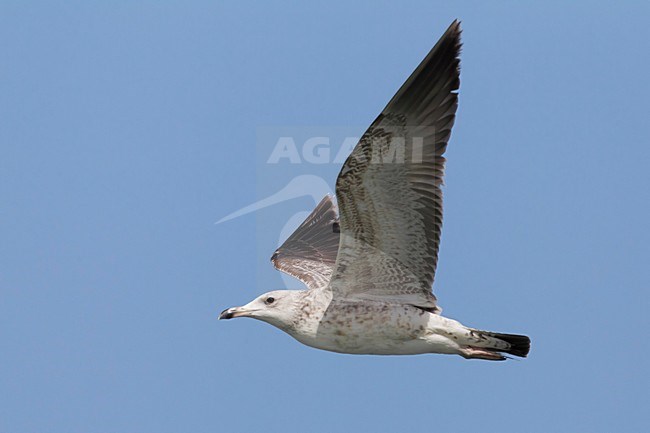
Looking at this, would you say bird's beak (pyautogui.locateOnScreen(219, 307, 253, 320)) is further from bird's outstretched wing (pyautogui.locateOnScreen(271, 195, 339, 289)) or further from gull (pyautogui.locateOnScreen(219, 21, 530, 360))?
bird's outstretched wing (pyautogui.locateOnScreen(271, 195, 339, 289))

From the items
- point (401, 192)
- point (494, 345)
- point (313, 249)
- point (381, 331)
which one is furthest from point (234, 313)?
point (313, 249)

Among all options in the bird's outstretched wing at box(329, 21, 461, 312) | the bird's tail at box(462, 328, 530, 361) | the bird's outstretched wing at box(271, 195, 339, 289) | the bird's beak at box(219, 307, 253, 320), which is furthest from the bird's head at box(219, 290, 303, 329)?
the bird's tail at box(462, 328, 530, 361)

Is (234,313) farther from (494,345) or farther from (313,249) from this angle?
(313,249)

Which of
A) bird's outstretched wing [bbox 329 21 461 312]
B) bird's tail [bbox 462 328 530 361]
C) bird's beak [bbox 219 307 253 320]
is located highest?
bird's outstretched wing [bbox 329 21 461 312]

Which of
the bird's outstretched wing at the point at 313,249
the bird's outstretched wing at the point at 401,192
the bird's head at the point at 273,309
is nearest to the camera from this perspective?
the bird's outstretched wing at the point at 401,192

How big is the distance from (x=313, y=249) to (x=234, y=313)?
11.4 ft

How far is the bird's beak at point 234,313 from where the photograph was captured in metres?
12.4

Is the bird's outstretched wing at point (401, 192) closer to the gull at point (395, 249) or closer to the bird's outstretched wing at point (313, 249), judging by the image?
the gull at point (395, 249)

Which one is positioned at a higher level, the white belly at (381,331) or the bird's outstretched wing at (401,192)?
the bird's outstretched wing at (401,192)

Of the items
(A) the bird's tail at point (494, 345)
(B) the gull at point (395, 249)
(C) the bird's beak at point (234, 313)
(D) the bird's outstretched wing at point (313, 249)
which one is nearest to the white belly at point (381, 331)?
(B) the gull at point (395, 249)

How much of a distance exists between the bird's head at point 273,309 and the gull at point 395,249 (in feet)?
0.04

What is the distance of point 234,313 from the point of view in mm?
12445

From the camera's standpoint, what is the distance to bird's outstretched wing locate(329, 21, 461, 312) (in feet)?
37.3

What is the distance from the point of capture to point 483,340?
12.2 m
